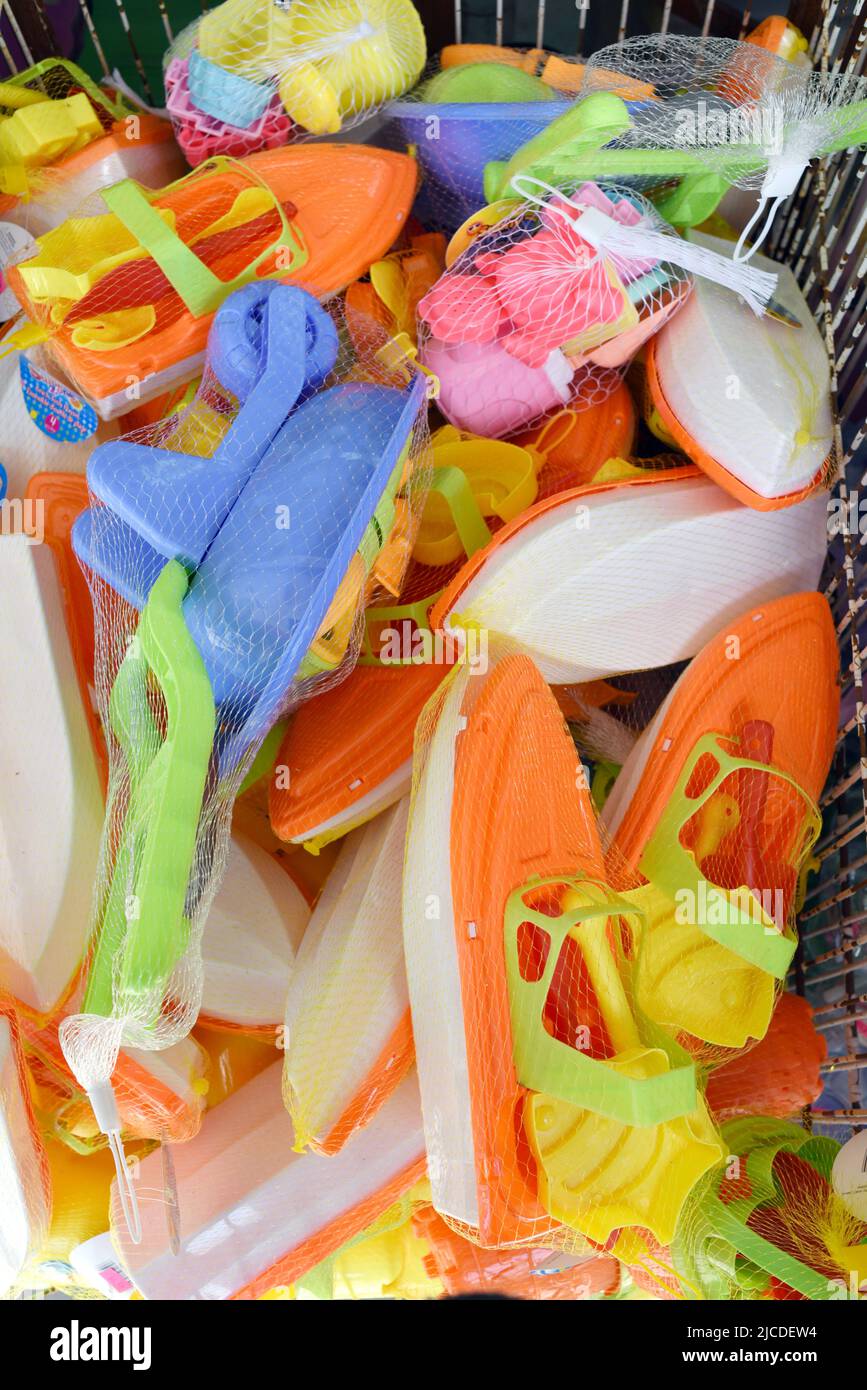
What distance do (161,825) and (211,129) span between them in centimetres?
68

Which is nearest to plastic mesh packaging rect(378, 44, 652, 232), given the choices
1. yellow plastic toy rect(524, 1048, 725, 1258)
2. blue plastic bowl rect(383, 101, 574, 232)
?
blue plastic bowl rect(383, 101, 574, 232)

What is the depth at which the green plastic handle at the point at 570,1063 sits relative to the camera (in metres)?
0.79

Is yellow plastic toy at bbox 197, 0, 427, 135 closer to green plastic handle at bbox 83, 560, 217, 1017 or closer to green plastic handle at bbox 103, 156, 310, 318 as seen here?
green plastic handle at bbox 103, 156, 310, 318

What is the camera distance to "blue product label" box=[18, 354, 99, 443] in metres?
1.03

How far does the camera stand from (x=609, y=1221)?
2.70 feet

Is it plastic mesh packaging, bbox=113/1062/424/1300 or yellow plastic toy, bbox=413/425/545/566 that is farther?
yellow plastic toy, bbox=413/425/545/566

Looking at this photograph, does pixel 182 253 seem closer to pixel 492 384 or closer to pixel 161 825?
pixel 492 384

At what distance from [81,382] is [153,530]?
234mm

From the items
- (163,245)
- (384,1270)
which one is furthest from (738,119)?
(384,1270)

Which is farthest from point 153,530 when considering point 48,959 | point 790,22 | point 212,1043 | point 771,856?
point 790,22

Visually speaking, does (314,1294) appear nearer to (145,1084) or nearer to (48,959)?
(145,1084)

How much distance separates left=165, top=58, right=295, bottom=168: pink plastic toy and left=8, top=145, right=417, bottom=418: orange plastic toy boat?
0.05 meters

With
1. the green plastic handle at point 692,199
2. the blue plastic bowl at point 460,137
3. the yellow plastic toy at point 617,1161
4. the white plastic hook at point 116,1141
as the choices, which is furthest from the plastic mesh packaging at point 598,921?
the blue plastic bowl at point 460,137

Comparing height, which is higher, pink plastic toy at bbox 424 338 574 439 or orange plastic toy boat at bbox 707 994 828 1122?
pink plastic toy at bbox 424 338 574 439
